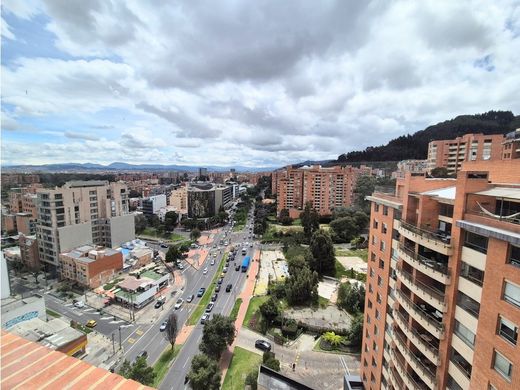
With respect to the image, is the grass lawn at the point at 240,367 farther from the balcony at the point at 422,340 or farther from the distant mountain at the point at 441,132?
the distant mountain at the point at 441,132

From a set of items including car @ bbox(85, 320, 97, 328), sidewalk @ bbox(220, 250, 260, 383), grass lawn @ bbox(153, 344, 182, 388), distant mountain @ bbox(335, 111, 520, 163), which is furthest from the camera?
distant mountain @ bbox(335, 111, 520, 163)

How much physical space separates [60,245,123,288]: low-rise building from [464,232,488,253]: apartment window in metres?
29.0

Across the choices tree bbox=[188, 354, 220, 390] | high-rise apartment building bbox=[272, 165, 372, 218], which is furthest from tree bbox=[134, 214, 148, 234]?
tree bbox=[188, 354, 220, 390]

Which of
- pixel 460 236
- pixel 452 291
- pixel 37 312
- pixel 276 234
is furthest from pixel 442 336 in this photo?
pixel 276 234

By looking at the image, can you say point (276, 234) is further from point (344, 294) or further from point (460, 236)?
point (460, 236)

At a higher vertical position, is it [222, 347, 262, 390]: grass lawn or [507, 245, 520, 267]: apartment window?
[507, 245, 520, 267]: apartment window

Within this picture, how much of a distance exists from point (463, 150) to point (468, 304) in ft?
149

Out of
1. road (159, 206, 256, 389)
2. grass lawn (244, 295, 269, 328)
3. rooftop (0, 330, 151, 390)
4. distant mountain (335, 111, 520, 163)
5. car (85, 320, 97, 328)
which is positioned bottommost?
road (159, 206, 256, 389)

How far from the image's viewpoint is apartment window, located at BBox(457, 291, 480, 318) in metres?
5.76

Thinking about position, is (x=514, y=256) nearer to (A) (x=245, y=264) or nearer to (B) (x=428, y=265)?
(B) (x=428, y=265)

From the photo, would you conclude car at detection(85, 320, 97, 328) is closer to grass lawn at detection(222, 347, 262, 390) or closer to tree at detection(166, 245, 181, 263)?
grass lawn at detection(222, 347, 262, 390)

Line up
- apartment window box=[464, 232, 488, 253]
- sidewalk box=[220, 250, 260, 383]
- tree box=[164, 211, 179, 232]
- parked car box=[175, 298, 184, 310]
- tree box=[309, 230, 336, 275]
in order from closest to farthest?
1. apartment window box=[464, 232, 488, 253]
2. sidewalk box=[220, 250, 260, 383]
3. parked car box=[175, 298, 184, 310]
4. tree box=[309, 230, 336, 275]
5. tree box=[164, 211, 179, 232]

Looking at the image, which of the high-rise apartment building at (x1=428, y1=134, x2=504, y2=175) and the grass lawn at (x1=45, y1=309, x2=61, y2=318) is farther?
the high-rise apartment building at (x1=428, y1=134, x2=504, y2=175)

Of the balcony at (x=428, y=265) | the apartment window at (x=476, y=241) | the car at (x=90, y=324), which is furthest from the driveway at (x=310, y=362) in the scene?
the apartment window at (x=476, y=241)
